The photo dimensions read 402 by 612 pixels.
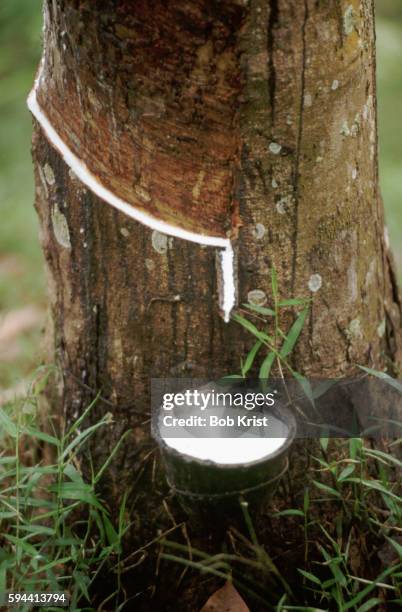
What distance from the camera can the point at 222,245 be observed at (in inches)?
54.6

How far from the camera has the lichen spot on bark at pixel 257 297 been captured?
4.70 feet

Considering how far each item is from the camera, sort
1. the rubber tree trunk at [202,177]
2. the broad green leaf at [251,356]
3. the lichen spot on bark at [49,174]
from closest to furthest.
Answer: the rubber tree trunk at [202,177] → the broad green leaf at [251,356] → the lichen spot on bark at [49,174]

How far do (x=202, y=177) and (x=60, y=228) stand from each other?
1.22ft

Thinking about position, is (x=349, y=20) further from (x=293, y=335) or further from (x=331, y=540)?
(x=331, y=540)

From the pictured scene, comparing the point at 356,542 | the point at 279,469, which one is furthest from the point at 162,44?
the point at 356,542

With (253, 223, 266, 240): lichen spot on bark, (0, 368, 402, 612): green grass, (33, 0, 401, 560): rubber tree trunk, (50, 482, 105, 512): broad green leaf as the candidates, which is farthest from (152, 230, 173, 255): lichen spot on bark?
(50, 482, 105, 512): broad green leaf

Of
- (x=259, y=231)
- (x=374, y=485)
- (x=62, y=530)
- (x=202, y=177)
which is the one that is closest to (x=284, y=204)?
(x=259, y=231)

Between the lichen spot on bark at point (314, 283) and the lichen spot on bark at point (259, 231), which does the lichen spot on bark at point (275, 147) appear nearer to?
the lichen spot on bark at point (259, 231)

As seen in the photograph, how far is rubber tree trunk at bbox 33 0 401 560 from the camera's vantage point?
1271 millimetres

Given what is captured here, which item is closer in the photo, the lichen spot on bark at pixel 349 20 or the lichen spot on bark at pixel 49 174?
the lichen spot on bark at pixel 349 20

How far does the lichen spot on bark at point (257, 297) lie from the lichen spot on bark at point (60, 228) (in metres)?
0.43

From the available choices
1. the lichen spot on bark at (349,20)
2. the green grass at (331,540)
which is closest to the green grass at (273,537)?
the green grass at (331,540)

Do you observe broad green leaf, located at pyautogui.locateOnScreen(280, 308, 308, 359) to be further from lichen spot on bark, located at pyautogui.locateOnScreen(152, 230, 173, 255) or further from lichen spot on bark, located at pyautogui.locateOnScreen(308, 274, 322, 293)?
lichen spot on bark, located at pyautogui.locateOnScreen(152, 230, 173, 255)

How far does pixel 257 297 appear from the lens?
→ 143 cm
